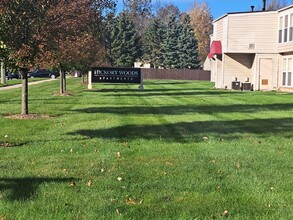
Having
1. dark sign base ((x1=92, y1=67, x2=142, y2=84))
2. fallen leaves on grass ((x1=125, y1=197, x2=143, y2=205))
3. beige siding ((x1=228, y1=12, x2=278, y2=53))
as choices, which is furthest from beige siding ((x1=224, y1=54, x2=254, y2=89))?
fallen leaves on grass ((x1=125, y1=197, x2=143, y2=205))

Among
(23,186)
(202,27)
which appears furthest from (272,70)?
(202,27)

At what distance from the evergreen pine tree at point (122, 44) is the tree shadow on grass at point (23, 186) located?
58718 mm

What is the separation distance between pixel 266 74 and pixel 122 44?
36.7m

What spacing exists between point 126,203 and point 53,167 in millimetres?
2046

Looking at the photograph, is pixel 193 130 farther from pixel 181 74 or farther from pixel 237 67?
pixel 181 74

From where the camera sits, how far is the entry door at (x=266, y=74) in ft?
99.6

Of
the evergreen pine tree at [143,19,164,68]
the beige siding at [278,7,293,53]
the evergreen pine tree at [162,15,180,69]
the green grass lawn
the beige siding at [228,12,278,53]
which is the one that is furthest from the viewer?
the evergreen pine tree at [143,19,164,68]

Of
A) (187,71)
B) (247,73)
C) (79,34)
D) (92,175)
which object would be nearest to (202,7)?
(187,71)

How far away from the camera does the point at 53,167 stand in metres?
6.61

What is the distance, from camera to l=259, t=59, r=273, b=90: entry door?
30.3 metres

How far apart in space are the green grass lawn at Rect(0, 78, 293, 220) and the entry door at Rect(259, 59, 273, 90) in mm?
18967

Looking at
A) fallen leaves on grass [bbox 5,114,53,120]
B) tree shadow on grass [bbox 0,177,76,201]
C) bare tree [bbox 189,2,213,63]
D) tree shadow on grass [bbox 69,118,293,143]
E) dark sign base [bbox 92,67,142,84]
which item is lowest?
tree shadow on grass [bbox 0,177,76,201]

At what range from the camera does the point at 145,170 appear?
6488mm

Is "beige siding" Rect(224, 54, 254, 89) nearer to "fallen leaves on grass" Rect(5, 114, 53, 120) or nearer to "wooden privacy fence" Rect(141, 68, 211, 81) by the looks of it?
"fallen leaves on grass" Rect(5, 114, 53, 120)
